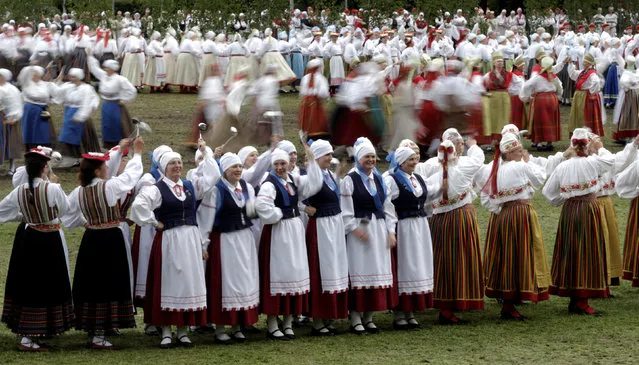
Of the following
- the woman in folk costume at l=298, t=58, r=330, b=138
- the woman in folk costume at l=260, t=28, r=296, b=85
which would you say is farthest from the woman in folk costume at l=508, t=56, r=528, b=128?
the woman in folk costume at l=298, t=58, r=330, b=138

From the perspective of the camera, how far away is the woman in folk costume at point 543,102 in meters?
16.1

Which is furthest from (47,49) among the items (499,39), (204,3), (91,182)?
(91,182)

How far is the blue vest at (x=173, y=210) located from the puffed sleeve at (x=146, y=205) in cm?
4

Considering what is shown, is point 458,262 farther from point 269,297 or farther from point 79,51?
point 79,51

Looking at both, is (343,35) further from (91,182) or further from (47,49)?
(91,182)

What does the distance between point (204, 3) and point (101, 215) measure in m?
18.2

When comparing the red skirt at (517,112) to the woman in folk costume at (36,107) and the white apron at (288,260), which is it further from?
the white apron at (288,260)

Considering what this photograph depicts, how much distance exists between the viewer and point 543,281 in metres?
9.07

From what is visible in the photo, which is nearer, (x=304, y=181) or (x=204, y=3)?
(x=304, y=181)

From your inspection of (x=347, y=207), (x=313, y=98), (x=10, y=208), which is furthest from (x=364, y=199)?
(x=313, y=98)

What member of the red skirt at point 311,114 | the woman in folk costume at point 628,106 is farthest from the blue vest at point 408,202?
the woman in folk costume at point 628,106

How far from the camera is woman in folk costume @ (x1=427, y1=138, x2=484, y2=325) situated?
8.88 m

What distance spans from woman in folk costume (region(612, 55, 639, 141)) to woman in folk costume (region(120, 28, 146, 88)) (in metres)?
9.74

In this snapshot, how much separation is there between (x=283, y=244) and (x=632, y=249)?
327cm
